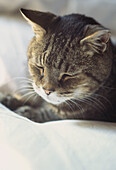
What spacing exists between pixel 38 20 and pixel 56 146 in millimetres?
488

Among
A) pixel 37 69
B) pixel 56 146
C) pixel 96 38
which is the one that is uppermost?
pixel 96 38

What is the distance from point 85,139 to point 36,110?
47 centimetres

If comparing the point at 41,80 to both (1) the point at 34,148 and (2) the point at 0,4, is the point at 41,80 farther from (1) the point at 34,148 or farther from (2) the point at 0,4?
(2) the point at 0,4

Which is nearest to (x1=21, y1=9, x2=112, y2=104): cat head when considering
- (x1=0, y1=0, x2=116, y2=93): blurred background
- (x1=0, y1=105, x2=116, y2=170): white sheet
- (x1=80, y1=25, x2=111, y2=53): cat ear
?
(x1=80, y1=25, x2=111, y2=53): cat ear

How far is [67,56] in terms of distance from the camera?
77 centimetres

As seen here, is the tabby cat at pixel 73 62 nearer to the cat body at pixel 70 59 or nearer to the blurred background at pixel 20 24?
the cat body at pixel 70 59

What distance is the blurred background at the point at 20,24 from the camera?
1167mm

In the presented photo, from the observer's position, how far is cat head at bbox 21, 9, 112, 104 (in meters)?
0.77

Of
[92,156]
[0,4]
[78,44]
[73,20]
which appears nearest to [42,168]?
[92,156]

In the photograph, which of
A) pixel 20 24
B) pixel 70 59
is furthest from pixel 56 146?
pixel 20 24

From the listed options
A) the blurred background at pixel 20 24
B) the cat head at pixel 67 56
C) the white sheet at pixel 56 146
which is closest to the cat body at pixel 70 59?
the cat head at pixel 67 56

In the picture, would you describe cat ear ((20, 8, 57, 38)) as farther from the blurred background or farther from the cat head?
the blurred background

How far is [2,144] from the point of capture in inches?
28.5

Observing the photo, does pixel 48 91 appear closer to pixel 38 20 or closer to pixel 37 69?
pixel 37 69
